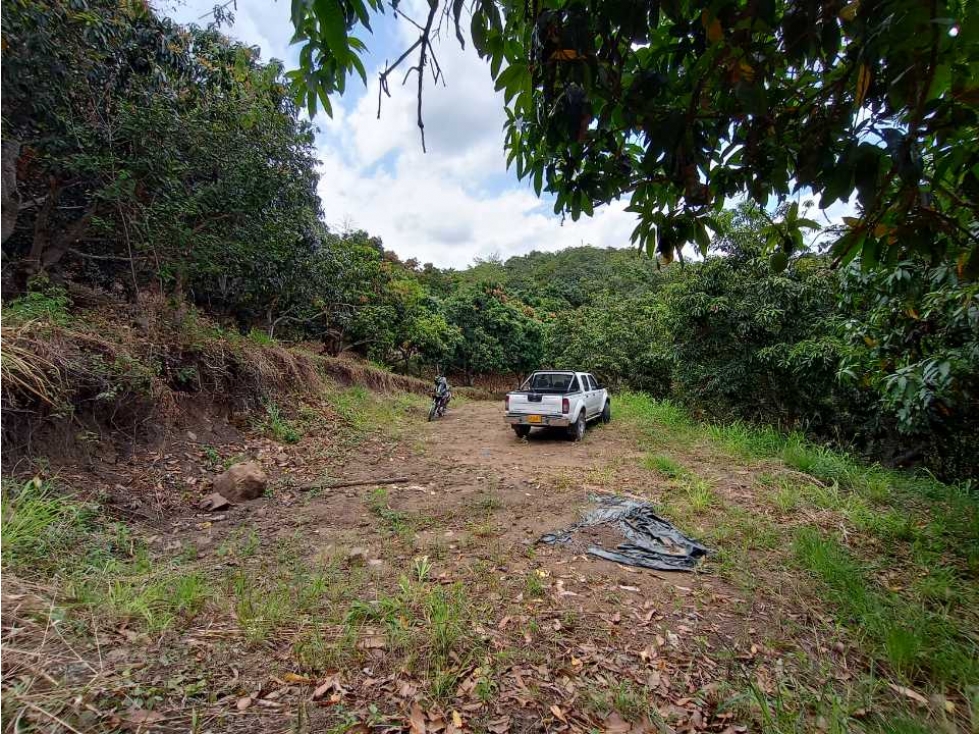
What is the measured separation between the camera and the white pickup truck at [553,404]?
8.69 metres

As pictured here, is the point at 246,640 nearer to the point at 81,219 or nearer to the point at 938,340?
the point at 81,219

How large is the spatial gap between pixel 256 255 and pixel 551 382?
21.7 feet

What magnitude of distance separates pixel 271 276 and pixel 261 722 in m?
7.91

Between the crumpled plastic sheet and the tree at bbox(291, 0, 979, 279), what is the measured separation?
2.75 meters

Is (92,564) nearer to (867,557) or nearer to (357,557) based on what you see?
Answer: (357,557)

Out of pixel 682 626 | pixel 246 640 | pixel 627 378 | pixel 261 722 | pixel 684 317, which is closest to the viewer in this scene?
pixel 261 722

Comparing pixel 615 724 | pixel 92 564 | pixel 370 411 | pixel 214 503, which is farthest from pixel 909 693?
Answer: pixel 370 411

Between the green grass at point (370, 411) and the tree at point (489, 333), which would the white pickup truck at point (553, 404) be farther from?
the tree at point (489, 333)

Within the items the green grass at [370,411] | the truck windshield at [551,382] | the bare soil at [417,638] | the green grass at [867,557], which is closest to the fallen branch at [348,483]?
the bare soil at [417,638]

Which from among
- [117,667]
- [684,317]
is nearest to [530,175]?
[117,667]

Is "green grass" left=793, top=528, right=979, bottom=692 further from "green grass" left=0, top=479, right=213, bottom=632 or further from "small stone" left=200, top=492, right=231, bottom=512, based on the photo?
"small stone" left=200, top=492, right=231, bottom=512

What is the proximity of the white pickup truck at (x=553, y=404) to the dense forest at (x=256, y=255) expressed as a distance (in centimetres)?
284

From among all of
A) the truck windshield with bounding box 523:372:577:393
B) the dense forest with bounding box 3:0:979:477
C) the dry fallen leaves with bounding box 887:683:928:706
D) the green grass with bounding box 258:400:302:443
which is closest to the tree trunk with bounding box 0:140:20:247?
the dense forest with bounding box 3:0:979:477

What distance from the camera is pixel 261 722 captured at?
189 cm
